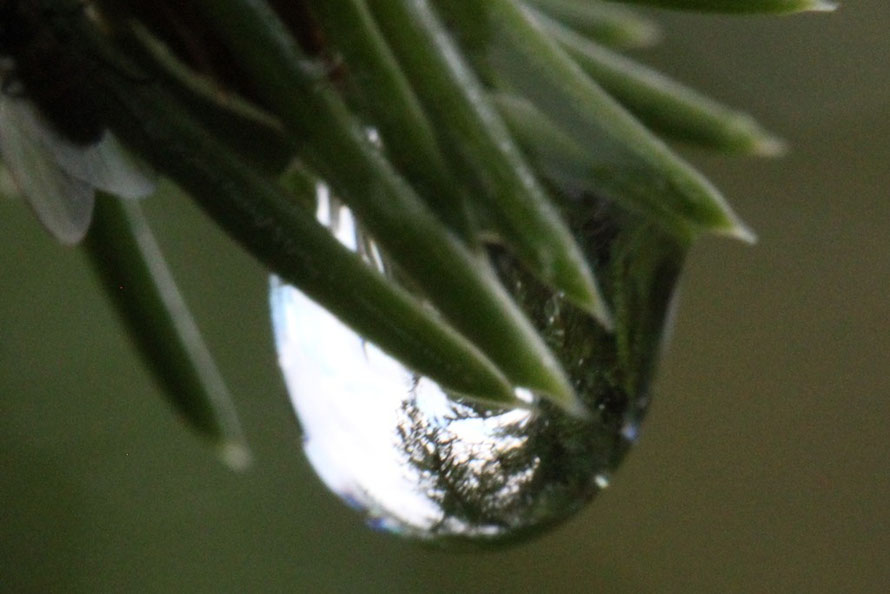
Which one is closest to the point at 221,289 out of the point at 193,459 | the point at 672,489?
the point at 193,459

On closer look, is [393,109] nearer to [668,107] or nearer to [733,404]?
[668,107]

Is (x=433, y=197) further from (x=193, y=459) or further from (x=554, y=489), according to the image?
(x=193, y=459)

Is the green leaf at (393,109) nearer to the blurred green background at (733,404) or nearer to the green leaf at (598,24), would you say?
the green leaf at (598,24)

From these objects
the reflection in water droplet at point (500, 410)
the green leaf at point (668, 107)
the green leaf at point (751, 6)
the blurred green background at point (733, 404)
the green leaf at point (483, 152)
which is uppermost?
the green leaf at point (483, 152)

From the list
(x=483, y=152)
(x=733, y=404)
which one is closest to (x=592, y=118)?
(x=483, y=152)

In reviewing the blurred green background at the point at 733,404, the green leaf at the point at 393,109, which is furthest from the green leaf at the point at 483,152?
the blurred green background at the point at 733,404

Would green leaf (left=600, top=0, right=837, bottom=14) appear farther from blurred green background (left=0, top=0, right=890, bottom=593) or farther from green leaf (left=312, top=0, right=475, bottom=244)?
blurred green background (left=0, top=0, right=890, bottom=593)
